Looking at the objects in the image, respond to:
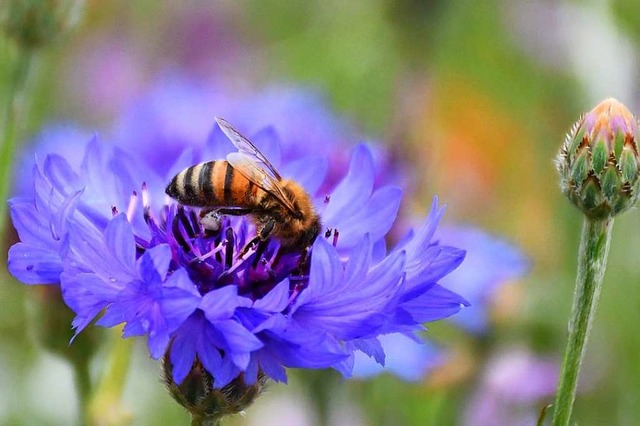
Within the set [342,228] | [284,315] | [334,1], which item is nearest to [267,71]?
[334,1]

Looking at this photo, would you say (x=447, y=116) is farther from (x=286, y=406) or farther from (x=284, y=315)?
(x=284, y=315)

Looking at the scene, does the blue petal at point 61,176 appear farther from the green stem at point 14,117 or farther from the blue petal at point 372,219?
the blue petal at point 372,219

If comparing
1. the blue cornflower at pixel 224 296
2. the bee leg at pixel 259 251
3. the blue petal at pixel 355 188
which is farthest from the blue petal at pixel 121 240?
the blue petal at pixel 355 188

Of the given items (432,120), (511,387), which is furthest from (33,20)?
(432,120)

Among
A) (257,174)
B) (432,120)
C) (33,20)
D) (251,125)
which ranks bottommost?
(257,174)

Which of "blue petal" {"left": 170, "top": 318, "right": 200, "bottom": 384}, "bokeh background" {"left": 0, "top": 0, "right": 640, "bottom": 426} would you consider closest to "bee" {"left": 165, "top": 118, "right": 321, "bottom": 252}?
"blue petal" {"left": 170, "top": 318, "right": 200, "bottom": 384}

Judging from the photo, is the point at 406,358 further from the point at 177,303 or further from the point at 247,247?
the point at 177,303
